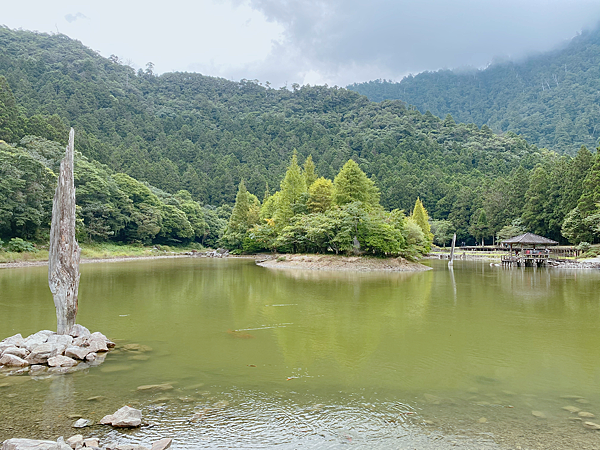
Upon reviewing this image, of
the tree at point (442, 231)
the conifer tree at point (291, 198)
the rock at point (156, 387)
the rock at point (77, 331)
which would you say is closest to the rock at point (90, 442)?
the rock at point (156, 387)

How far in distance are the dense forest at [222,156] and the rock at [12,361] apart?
26.4 meters

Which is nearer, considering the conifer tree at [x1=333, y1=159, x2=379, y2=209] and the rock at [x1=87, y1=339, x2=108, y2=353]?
the rock at [x1=87, y1=339, x2=108, y2=353]

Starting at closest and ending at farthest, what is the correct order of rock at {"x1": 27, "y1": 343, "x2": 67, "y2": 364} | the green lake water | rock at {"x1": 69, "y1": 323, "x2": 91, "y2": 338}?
the green lake water → rock at {"x1": 27, "y1": 343, "x2": 67, "y2": 364} → rock at {"x1": 69, "y1": 323, "x2": 91, "y2": 338}

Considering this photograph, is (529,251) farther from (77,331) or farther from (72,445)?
(72,445)

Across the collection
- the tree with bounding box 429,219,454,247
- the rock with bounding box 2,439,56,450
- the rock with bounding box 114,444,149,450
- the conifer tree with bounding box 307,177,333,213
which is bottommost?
the rock with bounding box 114,444,149,450

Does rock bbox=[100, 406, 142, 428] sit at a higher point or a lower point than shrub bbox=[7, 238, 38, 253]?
lower

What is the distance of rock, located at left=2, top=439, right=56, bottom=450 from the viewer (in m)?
3.85

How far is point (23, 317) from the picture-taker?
10.8 m

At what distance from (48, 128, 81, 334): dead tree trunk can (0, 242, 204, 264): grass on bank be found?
2498 centimetres

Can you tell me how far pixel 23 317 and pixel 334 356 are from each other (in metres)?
8.77

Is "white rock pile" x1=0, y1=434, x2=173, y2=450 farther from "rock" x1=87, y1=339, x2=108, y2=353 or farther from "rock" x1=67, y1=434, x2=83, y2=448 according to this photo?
"rock" x1=87, y1=339, x2=108, y2=353

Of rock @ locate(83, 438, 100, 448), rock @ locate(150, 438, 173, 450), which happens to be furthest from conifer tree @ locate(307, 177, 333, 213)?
rock @ locate(83, 438, 100, 448)

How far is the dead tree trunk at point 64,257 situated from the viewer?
8461 millimetres

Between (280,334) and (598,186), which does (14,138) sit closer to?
(280,334)
